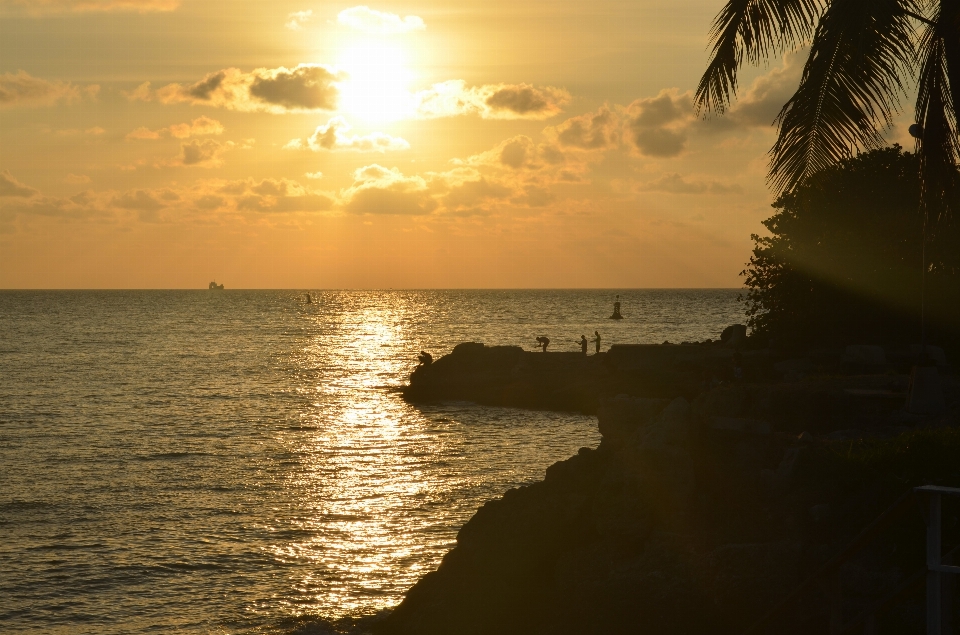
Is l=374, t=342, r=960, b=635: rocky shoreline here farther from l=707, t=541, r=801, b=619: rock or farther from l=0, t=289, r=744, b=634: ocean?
l=0, t=289, r=744, b=634: ocean

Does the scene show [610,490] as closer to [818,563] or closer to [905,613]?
[818,563]

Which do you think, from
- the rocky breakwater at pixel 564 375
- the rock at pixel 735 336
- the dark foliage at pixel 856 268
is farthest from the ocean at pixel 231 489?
the dark foliage at pixel 856 268

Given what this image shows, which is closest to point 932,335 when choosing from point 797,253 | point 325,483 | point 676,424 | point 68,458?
point 797,253

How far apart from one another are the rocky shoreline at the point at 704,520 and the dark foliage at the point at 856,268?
1378cm

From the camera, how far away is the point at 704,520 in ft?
48.8

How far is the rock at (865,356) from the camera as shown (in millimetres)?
25578

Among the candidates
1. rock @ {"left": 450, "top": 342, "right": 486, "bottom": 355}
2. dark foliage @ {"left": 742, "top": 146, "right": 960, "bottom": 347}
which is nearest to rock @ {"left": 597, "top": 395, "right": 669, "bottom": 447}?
dark foliage @ {"left": 742, "top": 146, "right": 960, "bottom": 347}

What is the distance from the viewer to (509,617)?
50.1ft

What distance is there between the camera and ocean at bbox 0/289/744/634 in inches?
789

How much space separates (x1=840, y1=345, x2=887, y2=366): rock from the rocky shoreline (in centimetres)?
412

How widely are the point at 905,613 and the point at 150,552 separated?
1838cm

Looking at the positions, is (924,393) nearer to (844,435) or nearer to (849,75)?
(844,435)

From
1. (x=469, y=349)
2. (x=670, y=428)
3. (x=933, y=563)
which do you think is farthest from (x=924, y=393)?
(x=469, y=349)

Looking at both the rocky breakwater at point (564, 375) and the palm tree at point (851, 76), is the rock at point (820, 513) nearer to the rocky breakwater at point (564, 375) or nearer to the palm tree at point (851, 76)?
the palm tree at point (851, 76)
